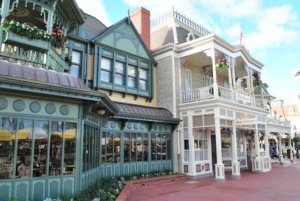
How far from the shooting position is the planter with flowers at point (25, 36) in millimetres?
8180

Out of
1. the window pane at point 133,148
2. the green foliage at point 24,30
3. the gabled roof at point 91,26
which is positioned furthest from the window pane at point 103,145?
the green foliage at point 24,30

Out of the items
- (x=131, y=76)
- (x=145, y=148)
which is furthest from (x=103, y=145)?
(x=131, y=76)

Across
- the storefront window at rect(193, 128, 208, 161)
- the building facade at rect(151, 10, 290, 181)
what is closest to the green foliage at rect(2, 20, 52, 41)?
the building facade at rect(151, 10, 290, 181)

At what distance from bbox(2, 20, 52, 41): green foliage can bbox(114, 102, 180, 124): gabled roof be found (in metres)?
5.57

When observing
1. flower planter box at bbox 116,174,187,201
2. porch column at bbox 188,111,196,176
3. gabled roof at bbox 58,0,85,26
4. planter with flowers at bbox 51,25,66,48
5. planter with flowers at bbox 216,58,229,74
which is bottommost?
flower planter box at bbox 116,174,187,201

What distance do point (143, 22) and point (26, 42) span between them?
1131 cm

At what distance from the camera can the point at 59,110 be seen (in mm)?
7477

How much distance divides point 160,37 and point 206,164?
30.9ft

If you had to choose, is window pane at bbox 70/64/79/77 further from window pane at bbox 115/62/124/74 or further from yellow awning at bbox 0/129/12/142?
yellow awning at bbox 0/129/12/142

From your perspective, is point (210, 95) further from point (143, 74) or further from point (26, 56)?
point (26, 56)

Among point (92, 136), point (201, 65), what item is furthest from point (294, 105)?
point (92, 136)

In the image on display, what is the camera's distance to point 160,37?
64.8ft

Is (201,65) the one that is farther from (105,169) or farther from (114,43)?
(105,169)

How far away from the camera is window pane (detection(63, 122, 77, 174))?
7.51 metres
